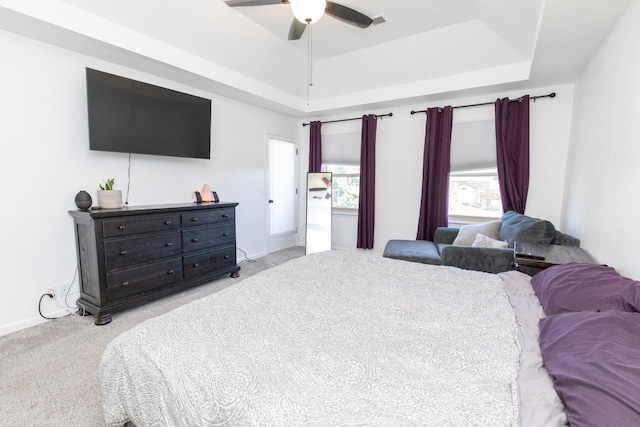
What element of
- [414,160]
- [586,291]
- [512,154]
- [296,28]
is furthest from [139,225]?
[512,154]

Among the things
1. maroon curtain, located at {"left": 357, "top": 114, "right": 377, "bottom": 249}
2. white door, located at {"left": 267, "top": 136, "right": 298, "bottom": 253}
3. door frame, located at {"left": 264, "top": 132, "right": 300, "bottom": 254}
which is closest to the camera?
maroon curtain, located at {"left": 357, "top": 114, "right": 377, "bottom": 249}

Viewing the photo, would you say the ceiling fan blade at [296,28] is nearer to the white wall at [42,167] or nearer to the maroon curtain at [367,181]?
the white wall at [42,167]

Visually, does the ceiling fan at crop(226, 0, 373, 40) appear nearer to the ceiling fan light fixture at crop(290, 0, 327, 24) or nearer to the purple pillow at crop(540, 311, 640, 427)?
the ceiling fan light fixture at crop(290, 0, 327, 24)

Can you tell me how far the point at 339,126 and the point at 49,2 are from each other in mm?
3830

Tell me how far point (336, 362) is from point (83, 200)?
114 inches

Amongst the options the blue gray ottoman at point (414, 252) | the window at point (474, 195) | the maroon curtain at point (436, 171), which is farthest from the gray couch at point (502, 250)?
the maroon curtain at point (436, 171)

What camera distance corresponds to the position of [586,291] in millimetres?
1383

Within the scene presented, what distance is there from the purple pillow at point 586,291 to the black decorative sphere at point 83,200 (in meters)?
3.62

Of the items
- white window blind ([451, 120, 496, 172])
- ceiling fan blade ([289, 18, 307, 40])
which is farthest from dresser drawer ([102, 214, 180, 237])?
white window blind ([451, 120, 496, 172])

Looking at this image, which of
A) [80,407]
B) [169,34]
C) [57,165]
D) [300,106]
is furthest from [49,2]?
[300,106]

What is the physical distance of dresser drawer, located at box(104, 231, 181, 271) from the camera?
8.70ft

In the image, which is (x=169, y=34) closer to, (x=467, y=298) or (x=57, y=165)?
(x=57, y=165)

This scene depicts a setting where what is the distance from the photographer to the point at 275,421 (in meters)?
0.80

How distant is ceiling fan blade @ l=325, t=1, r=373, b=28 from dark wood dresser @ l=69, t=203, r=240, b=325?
2.37 m
